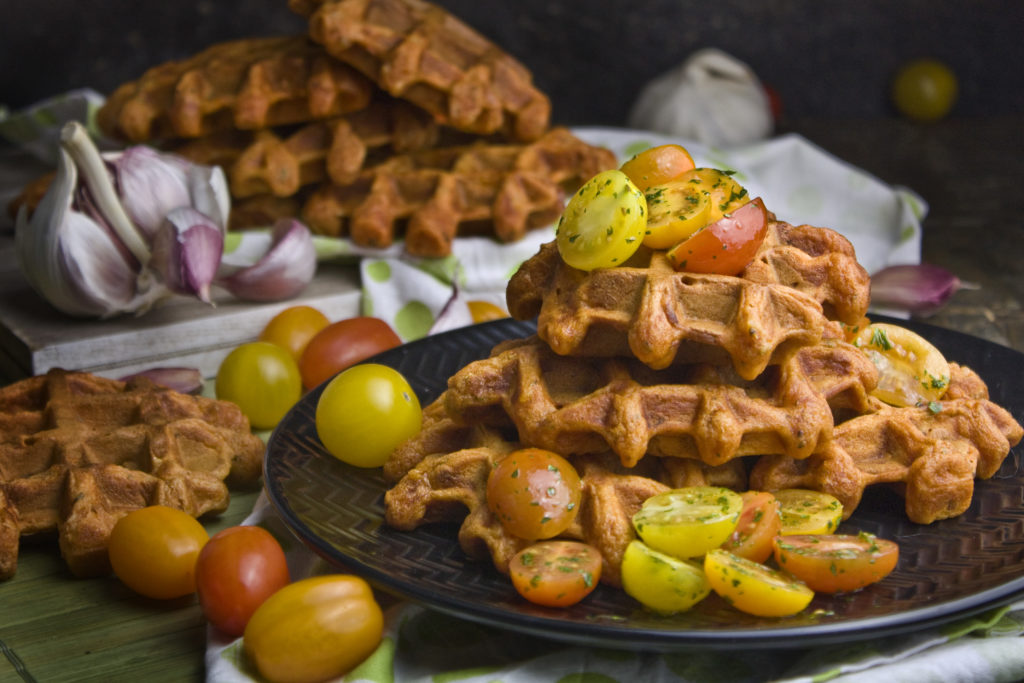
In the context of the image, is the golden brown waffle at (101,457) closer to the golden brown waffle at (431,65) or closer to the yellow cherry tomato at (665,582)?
the yellow cherry tomato at (665,582)

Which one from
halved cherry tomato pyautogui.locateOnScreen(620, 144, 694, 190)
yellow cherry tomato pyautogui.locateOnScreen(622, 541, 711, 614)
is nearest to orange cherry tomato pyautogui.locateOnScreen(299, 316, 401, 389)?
halved cherry tomato pyautogui.locateOnScreen(620, 144, 694, 190)

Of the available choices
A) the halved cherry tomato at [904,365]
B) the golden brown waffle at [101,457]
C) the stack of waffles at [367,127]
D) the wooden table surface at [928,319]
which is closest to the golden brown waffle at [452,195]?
the stack of waffles at [367,127]

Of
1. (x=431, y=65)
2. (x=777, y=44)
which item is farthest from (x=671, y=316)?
(x=777, y=44)

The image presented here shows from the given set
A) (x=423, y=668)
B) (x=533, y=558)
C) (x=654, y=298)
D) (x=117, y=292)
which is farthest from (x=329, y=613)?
Result: (x=117, y=292)

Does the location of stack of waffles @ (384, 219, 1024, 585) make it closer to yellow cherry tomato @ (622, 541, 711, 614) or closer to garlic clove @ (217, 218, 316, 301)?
yellow cherry tomato @ (622, 541, 711, 614)

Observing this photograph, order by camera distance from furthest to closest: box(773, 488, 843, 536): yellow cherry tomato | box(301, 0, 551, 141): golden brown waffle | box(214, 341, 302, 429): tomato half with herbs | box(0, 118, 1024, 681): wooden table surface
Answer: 1. box(301, 0, 551, 141): golden brown waffle
2. box(214, 341, 302, 429): tomato half with herbs
3. box(0, 118, 1024, 681): wooden table surface
4. box(773, 488, 843, 536): yellow cherry tomato

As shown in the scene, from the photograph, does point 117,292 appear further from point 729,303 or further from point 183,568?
point 729,303

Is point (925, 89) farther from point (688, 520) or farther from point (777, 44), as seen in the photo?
point (688, 520)
